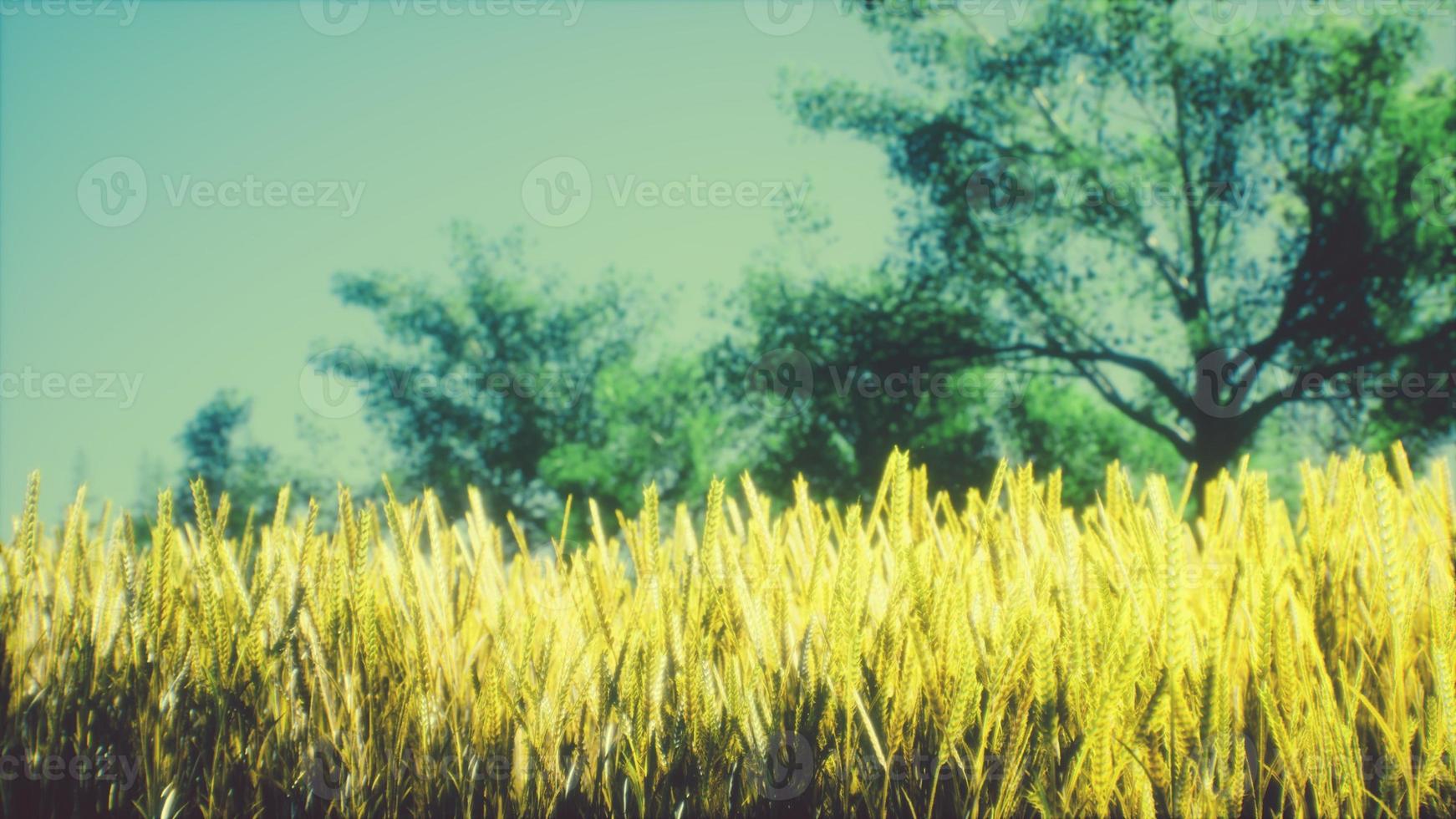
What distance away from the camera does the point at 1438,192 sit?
16422 millimetres

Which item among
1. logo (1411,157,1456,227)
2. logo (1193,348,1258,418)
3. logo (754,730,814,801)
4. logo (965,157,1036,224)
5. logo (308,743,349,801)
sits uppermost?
logo (965,157,1036,224)

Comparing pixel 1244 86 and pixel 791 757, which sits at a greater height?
pixel 1244 86

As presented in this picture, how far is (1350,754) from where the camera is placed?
1413mm

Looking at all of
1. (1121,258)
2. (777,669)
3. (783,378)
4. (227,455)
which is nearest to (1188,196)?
(1121,258)

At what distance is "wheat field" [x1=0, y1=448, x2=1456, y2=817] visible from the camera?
4.63 feet

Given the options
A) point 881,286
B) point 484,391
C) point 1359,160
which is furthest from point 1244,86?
point 484,391

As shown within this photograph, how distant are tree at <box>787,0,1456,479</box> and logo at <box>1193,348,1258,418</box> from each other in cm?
4

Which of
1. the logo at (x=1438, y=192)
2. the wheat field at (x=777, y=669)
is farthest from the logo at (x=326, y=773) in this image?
the logo at (x=1438, y=192)

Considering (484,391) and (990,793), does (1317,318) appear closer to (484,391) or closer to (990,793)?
(990,793)

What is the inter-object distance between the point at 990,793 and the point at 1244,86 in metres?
20.5

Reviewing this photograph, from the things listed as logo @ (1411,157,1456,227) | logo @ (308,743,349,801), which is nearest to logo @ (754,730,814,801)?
logo @ (308,743,349,801)

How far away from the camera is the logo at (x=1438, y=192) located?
16125 millimetres

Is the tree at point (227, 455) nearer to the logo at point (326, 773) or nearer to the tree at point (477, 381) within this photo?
the tree at point (477, 381)

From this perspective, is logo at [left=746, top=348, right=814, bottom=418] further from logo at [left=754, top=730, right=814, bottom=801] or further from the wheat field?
logo at [left=754, top=730, right=814, bottom=801]
